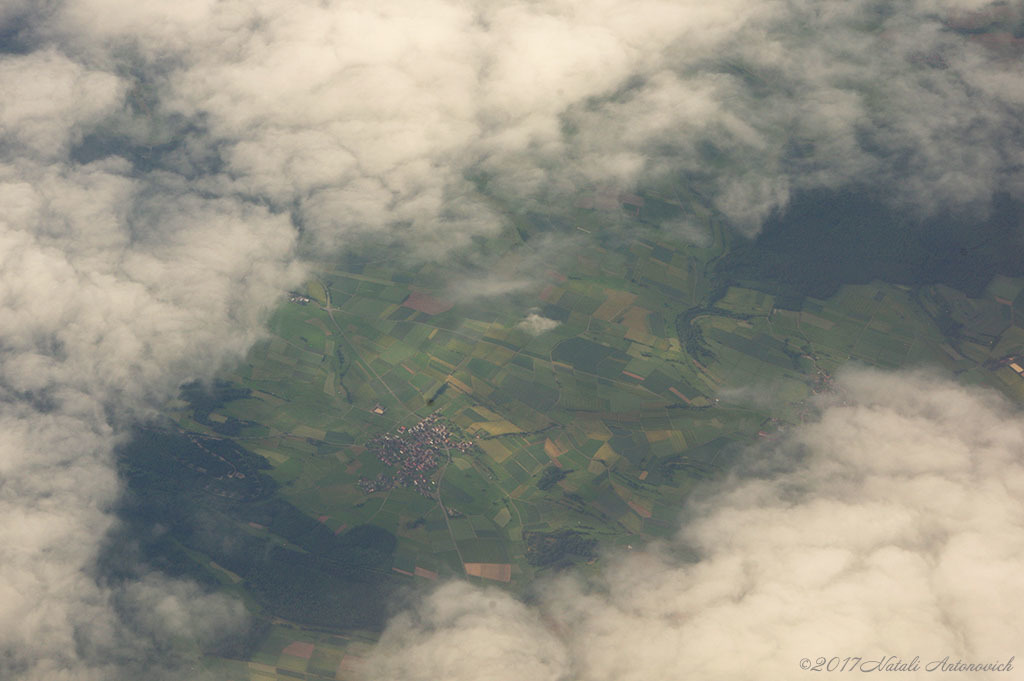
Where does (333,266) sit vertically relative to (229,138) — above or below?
below

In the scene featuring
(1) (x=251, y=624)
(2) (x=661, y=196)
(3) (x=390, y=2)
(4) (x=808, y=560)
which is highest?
(3) (x=390, y=2)

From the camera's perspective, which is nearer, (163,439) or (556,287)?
(163,439)

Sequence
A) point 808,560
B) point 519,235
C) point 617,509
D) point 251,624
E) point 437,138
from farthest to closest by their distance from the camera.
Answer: point 437,138 < point 519,235 < point 617,509 < point 251,624 < point 808,560

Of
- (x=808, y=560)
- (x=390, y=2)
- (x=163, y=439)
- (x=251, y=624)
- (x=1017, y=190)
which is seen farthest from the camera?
(x=390, y=2)

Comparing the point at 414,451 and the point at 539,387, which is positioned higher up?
the point at 539,387

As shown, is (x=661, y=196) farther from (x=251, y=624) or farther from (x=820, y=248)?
(x=251, y=624)

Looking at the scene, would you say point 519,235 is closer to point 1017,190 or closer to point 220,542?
point 220,542

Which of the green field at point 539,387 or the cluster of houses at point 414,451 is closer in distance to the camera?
the green field at point 539,387

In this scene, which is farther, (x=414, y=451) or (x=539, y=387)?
(x=539, y=387)

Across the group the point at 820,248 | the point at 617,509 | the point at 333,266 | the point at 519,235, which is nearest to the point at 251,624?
the point at 617,509

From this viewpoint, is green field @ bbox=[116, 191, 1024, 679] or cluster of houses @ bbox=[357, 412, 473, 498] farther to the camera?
cluster of houses @ bbox=[357, 412, 473, 498]

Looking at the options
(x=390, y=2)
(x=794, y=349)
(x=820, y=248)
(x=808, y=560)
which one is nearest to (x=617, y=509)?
(x=808, y=560)
